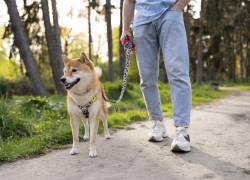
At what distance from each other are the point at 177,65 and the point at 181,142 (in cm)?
88

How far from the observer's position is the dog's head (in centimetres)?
568

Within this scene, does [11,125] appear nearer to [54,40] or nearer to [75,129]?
[75,129]

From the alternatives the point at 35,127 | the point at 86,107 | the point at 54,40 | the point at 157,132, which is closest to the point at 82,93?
the point at 86,107

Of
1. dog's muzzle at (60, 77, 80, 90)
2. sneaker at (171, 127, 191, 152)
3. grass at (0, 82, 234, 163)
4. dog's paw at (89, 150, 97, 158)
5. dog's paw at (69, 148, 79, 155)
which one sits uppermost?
dog's muzzle at (60, 77, 80, 90)

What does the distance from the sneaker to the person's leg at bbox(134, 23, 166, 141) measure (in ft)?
2.27

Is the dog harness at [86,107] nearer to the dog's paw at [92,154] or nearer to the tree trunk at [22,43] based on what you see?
the dog's paw at [92,154]

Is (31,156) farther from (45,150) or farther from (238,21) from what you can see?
(238,21)

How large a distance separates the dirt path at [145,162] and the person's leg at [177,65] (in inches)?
16.4

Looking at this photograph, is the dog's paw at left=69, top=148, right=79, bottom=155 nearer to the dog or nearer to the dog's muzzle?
the dog

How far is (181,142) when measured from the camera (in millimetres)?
5398

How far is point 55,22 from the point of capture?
58.7ft

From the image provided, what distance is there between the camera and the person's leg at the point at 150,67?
231 inches

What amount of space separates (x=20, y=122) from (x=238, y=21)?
1553 inches

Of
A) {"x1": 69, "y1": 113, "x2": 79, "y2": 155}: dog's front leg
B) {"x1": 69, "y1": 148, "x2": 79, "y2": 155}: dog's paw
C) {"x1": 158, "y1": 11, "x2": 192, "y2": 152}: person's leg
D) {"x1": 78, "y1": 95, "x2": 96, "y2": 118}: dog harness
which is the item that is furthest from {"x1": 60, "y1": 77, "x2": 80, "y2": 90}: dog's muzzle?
{"x1": 158, "y1": 11, "x2": 192, "y2": 152}: person's leg
